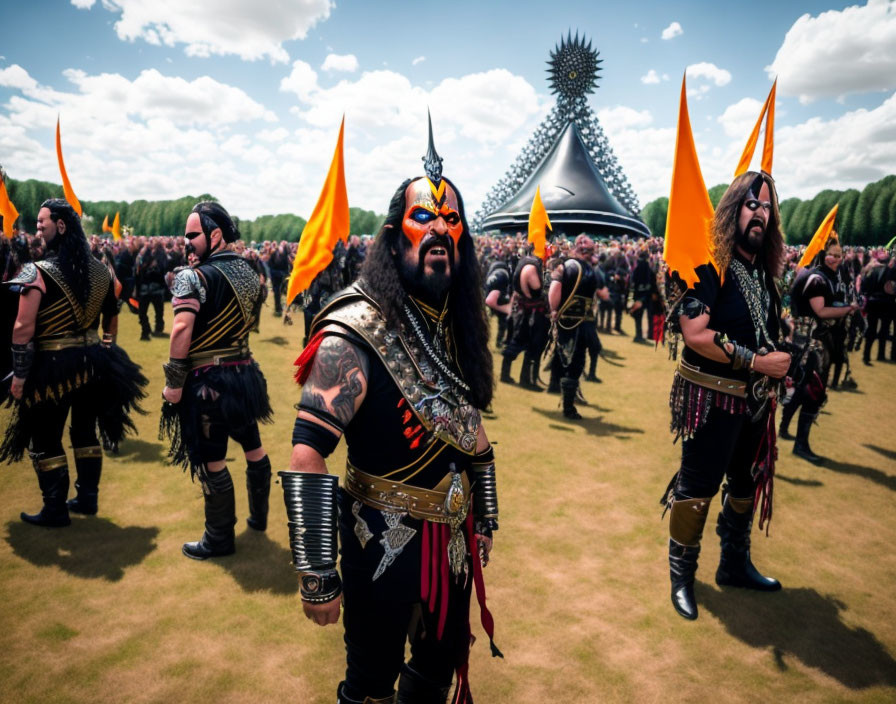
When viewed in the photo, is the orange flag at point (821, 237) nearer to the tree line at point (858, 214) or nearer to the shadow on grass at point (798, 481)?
the shadow on grass at point (798, 481)

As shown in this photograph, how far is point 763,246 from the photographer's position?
3312mm

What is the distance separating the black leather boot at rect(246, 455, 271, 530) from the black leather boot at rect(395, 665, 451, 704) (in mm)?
2271

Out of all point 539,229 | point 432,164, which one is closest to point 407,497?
point 432,164

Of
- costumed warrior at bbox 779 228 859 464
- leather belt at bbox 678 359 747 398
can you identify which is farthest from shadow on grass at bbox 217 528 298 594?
costumed warrior at bbox 779 228 859 464

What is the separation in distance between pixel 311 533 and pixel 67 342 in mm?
3442

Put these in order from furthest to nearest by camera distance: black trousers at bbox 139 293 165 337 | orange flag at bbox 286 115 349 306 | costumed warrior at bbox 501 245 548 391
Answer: black trousers at bbox 139 293 165 337 < costumed warrior at bbox 501 245 548 391 < orange flag at bbox 286 115 349 306

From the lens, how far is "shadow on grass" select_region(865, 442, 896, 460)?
6.35 meters

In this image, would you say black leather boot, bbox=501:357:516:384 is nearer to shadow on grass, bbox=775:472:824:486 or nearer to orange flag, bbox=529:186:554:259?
orange flag, bbox=529:186:554:259

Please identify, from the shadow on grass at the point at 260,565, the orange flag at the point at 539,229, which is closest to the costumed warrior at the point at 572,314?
the orange flag at the point at 539,229

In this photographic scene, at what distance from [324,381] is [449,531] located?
0.75 metres

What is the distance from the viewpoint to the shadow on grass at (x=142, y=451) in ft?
18.5

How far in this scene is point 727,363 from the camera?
312 cm

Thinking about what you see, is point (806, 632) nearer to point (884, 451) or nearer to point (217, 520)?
point (217, 520)

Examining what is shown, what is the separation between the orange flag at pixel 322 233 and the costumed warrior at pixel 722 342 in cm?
230
